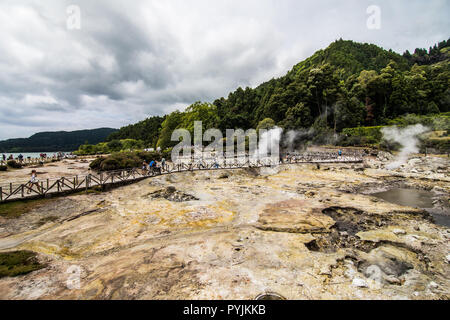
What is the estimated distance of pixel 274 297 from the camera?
164 inches

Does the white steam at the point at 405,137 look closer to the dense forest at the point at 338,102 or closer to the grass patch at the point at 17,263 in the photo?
the dense forest at the point at 338,102

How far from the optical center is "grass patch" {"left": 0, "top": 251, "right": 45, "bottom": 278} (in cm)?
497

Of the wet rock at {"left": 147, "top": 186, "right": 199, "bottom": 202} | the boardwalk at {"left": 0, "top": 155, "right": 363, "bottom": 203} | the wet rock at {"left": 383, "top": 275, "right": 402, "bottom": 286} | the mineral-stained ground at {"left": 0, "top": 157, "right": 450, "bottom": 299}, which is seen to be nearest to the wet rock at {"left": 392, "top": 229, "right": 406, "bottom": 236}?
the mineral-stained ground at {"left": 0, "top": 157, "right": 450, "bottom": 299}

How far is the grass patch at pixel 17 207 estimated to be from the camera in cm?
915

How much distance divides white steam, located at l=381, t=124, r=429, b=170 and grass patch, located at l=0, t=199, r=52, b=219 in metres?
38.7

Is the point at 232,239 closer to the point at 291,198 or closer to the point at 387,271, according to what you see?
the point at 387,271

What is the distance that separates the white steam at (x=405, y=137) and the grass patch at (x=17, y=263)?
36.9 metres

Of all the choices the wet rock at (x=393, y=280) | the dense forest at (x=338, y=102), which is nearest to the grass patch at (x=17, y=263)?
the wet rock at (x=393, y=280)

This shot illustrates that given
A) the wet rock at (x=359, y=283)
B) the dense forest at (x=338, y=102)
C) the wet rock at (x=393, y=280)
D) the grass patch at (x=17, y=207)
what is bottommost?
the wet rock at (x=393, y=280)

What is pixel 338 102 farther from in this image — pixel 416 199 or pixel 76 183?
pixel 76 183

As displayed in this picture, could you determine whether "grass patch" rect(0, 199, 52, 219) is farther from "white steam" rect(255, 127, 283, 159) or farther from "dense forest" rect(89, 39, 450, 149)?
"dense forest" rect(89, 39, 450, 149)

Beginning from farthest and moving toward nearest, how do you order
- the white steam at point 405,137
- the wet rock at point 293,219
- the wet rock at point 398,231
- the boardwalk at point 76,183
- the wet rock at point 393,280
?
the white steam at point 405,137 < the boardwalk at point 76,183 < the wet rock at point 293,219 < the wet rock at point 398,231 < the wet rock at point 393,280
